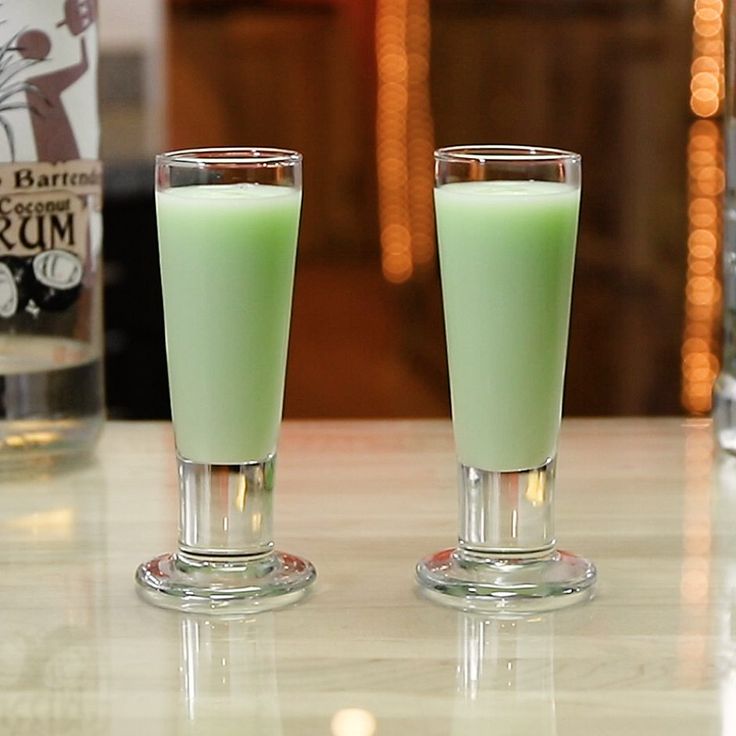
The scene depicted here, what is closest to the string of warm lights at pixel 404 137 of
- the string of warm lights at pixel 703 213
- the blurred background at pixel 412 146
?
the blurred background at pixel 412 146

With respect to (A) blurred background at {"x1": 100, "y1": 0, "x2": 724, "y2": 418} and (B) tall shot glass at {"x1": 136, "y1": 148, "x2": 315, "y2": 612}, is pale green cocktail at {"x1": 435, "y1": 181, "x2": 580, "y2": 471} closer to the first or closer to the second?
(B) tall shot glass at {"x1": 136, "y1": 148, "x2": 315, "y2": 612}

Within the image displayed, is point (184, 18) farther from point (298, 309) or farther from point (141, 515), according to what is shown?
point (141, 515)

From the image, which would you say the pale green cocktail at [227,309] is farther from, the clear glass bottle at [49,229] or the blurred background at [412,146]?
the blurred background at [412,146]

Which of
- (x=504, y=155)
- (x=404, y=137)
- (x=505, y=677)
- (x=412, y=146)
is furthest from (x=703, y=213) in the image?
(x=505, y=677)

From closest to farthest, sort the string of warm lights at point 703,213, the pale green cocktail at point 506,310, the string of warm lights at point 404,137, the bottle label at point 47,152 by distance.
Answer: the pale green cocktail at point 506,310
the bottle label at point 47,152
the string of warm lights at point 703,213
the string of warm lights at point 404,137

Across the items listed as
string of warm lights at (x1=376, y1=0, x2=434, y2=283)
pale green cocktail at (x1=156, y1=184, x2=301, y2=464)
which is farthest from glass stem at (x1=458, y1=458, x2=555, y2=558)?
string of warm lights at (x1=376, y1=0, x2=434, y2=283)

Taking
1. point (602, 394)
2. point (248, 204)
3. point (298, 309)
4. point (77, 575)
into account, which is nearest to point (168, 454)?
point (77, 575)
